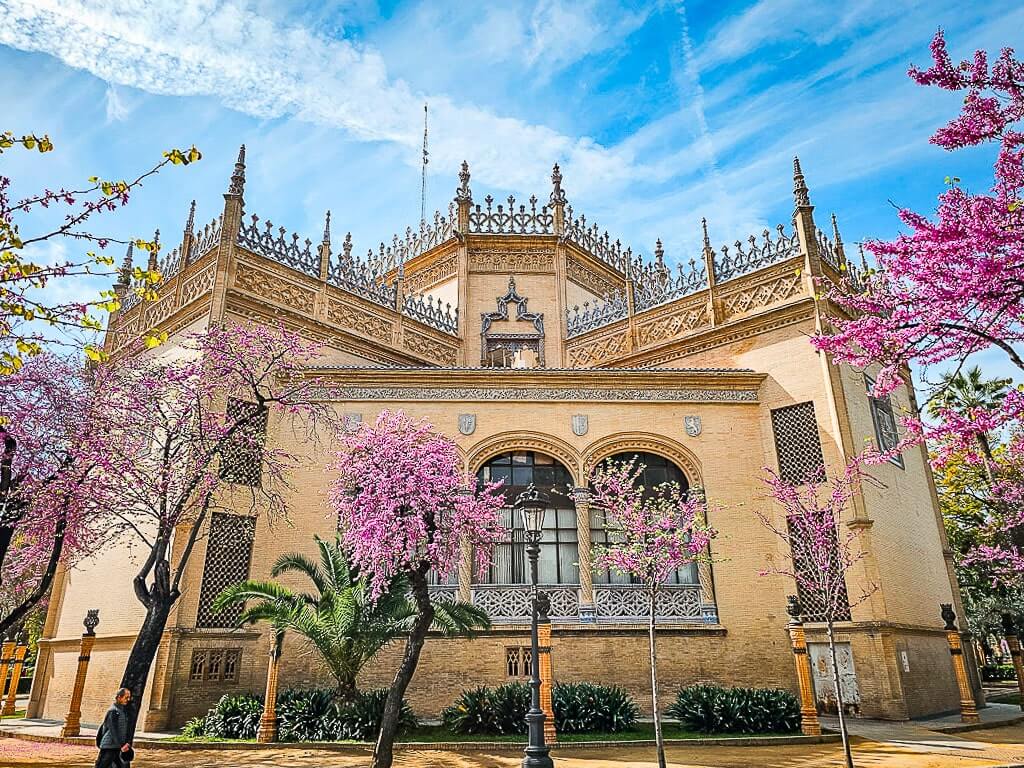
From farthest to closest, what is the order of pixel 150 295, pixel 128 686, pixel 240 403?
pixel 240 403
pixel 128 686
pixel 150 295

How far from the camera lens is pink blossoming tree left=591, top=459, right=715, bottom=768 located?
13117mm

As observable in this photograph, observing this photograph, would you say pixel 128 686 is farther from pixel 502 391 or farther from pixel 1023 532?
pixel 1023 532

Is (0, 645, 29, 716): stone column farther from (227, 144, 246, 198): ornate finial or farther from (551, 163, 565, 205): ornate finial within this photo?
(551, 163, 565, 205): ornate finial

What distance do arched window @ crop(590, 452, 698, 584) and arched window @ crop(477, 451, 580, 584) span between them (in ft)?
1.66

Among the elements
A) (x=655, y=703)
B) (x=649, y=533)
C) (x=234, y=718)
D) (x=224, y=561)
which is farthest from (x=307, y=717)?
(x=649, y=533)

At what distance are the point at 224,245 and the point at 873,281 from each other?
15563mm

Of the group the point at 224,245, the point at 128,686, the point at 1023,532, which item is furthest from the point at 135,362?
the point at 1023,532

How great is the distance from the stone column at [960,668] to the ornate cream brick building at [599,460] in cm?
44

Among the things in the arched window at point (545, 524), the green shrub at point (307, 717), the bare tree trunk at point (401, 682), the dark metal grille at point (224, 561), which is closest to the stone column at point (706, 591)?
the arched window at point (545, 524)

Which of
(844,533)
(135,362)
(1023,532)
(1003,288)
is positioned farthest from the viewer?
(1023,532)

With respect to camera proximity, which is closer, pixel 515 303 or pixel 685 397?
pixel 685 397

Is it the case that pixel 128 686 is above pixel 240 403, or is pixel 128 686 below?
below

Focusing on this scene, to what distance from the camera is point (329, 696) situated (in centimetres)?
1389

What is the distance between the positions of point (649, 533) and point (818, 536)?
306 cm
